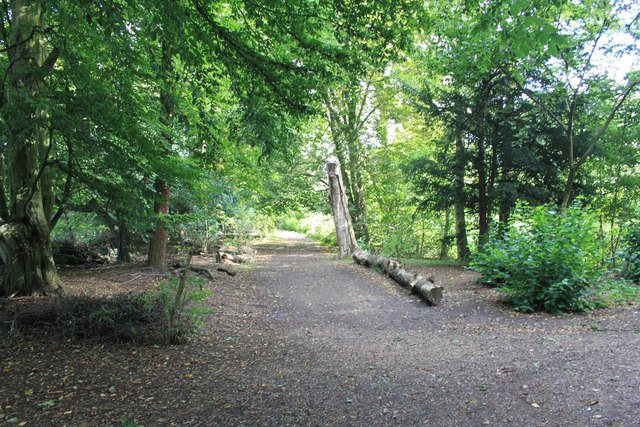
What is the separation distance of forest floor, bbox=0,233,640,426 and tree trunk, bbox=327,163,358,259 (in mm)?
9197

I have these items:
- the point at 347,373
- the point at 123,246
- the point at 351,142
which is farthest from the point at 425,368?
the point at 351,142

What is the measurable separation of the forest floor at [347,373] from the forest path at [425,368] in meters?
0.02

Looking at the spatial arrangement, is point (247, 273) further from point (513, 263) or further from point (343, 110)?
point (343, 110)

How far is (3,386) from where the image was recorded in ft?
10.3

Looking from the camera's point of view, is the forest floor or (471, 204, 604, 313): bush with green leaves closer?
the forest floor

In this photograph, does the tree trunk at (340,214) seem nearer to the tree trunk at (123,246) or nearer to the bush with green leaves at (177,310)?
the tree trunk at (123,246)

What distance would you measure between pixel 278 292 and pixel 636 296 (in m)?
6.90

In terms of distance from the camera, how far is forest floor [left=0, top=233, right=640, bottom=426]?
280cm

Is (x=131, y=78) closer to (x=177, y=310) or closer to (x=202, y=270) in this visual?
(x=177, y=310)

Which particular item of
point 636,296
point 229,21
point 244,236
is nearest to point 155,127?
point 229,21

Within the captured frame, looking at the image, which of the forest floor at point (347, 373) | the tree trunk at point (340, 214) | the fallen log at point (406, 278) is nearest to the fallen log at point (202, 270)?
the forest floor at point (347, 373)

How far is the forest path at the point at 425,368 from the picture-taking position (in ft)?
9.18

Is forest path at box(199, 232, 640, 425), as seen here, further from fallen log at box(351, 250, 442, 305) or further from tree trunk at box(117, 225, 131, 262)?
tree trunk at box(117, 225, 131, 262)

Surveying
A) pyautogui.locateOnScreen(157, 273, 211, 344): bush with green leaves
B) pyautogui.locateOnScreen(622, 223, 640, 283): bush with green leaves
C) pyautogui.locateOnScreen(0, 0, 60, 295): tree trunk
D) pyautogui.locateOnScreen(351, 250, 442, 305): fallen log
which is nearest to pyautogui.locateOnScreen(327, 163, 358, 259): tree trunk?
pyautogui.locateOnScreen(351, 250, 442, 305): fallen log
